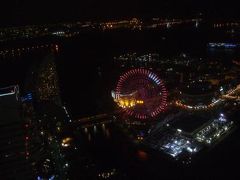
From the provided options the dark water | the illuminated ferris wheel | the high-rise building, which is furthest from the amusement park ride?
the high-rise building

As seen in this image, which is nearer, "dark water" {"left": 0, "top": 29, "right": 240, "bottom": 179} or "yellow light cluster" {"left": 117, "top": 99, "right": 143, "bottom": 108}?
"dark water" {"left": 0, "top": 29, "right": 240, "bottom": 179}

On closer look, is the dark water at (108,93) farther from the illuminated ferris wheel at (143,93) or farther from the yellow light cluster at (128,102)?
the illuminated ferris wheel at (143,93)

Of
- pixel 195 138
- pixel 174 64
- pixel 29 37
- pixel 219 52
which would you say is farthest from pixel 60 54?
pixel 195 138

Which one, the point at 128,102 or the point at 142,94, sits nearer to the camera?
the point at 142,94

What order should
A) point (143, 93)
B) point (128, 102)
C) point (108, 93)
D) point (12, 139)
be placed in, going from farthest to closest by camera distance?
point (108, 93), point (128, 102), point (143, 93), point (12, 139)

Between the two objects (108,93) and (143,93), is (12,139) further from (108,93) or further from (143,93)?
(108,93)

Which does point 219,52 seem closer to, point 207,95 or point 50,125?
point 207,95

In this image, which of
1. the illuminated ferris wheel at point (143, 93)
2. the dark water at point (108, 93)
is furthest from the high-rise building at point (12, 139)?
the illuminated ferris wheel at point (143, 93)

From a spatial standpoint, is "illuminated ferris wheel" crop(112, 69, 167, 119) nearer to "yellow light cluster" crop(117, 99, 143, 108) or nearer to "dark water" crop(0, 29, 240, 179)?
"yellow light cluster" crop(117, 99, 143, 108)

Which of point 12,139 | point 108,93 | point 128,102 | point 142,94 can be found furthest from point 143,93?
point 12,139

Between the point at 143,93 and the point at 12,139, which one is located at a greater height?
the point at 12,139
